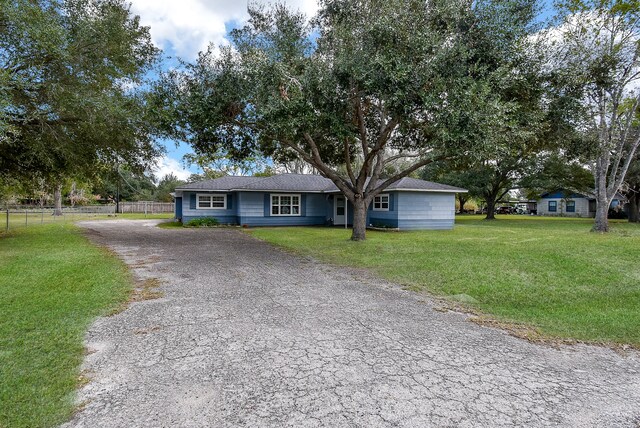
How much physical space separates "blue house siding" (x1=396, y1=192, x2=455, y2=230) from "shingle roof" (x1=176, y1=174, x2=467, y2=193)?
1.48 feet

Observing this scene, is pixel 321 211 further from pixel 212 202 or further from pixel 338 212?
pixel 212 202

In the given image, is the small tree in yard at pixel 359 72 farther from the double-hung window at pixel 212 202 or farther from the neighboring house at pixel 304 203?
the double-hung window at pixel 212 202

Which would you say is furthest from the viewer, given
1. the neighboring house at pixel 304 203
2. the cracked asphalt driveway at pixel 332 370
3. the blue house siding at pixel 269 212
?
the blue house siding at pixel 269 212

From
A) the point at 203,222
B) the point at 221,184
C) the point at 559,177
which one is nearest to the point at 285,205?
the point at 221,184

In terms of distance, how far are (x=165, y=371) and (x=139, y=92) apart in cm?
1007

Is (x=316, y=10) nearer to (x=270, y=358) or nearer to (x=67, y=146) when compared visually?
(x=67, y=146)

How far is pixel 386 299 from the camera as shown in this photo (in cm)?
568

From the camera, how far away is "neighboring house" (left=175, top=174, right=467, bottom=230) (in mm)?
19047

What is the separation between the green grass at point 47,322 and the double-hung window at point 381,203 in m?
13.6

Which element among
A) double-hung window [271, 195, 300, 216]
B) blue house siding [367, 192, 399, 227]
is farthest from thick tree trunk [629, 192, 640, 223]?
double-hung window [271, 195, 300, 216]

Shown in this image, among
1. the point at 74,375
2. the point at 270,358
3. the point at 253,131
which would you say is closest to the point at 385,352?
the point at 270,358

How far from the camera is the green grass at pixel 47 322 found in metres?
2.59

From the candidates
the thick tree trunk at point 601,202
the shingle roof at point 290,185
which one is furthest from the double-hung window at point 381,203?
the thick tree trunk at point 601,202

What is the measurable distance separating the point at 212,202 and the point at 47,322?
17228 mm
